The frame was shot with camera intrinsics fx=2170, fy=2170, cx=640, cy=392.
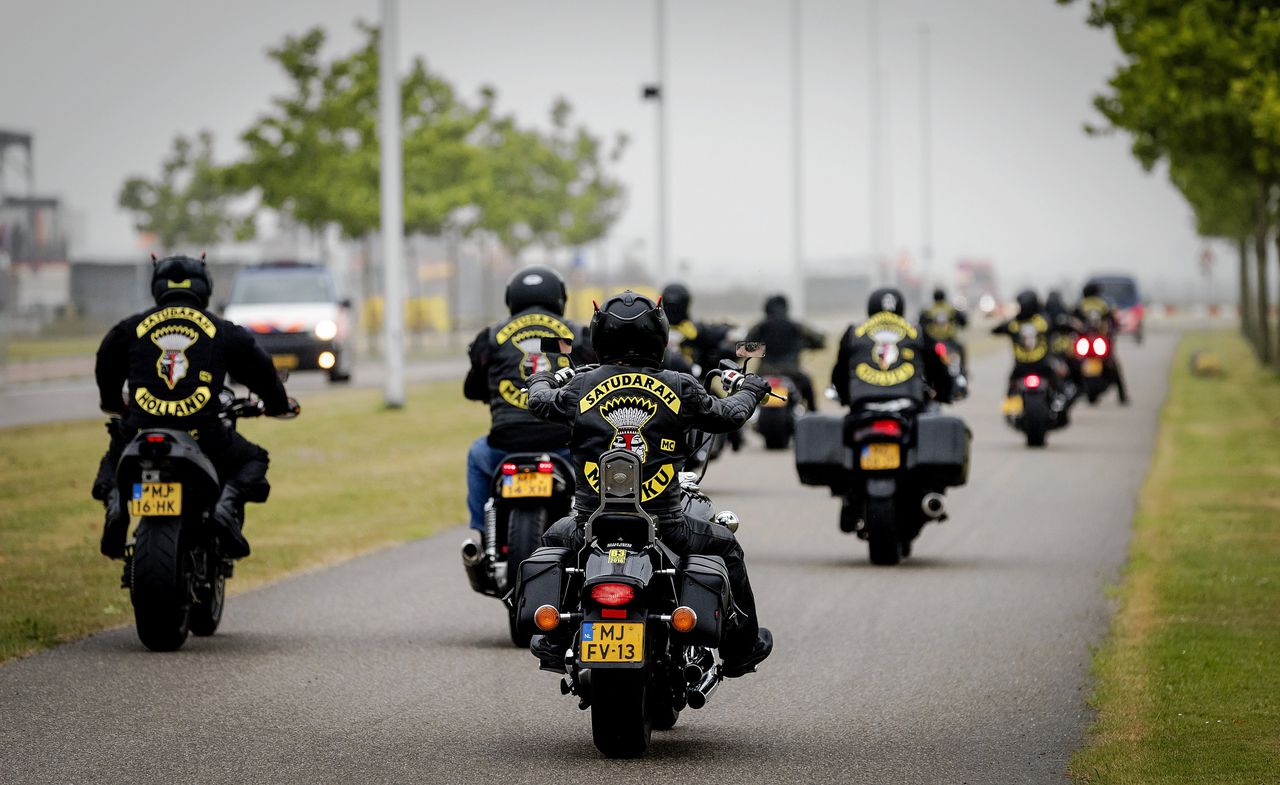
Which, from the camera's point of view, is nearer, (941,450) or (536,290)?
(536,290)

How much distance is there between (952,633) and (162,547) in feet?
13.4

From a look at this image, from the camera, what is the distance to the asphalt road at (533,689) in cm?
773

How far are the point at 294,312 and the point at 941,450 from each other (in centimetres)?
2378

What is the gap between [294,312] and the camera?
120 feet

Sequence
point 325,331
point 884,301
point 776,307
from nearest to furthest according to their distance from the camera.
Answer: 1. point 884,301
2. point 776,307
3. point 325,331

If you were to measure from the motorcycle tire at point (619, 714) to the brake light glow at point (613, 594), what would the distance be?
24 centimetres

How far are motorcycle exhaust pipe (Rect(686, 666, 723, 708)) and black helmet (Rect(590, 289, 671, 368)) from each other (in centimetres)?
117

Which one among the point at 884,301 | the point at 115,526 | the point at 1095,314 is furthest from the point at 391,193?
Answer: the point at 115,526

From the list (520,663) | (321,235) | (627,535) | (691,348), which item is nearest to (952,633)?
(520,663)

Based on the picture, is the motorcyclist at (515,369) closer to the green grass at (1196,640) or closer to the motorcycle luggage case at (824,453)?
the green grass at (1196,640)

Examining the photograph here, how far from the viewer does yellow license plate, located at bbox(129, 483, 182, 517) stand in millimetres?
10102

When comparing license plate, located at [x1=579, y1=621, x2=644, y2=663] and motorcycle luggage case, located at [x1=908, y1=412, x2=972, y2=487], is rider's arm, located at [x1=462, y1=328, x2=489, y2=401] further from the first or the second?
motorcycle luggage case, located at [x1=908, y1=412, x2=972, y2=487]

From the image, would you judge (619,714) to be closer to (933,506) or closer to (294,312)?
(933,506)

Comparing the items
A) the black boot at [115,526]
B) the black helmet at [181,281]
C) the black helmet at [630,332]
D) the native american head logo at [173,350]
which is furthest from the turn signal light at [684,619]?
the black helmet at [181,281]
